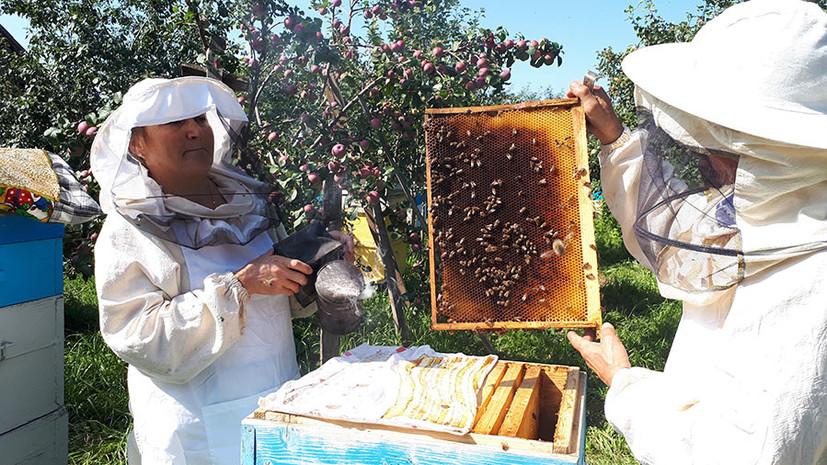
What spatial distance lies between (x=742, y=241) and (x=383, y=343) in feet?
12.3

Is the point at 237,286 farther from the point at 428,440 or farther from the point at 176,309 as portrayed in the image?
the point at 428,440

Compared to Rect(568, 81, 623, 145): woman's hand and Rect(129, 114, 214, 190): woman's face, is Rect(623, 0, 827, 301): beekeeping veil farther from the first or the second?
Rect(129, 114, 214, 190): woman's face

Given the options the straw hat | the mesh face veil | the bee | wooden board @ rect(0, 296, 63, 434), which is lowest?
wooden board @ rect(0, 296, 63, 434)

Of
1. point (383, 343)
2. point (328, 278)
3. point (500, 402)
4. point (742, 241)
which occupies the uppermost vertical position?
point (742, 241)

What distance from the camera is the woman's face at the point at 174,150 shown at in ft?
7.61

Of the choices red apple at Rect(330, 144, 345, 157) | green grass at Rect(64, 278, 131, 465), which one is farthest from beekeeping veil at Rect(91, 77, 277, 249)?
green grass at Rect(64, 278, 131, 465)

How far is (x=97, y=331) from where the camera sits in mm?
5598

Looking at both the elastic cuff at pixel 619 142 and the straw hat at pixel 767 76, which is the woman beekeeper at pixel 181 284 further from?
the straw hat at pixel 767 76

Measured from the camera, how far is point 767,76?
1358mm

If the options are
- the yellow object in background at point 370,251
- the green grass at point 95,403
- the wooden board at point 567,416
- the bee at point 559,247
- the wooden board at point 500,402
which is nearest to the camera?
the wooden board at point 567,416

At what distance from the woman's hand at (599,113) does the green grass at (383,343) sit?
2.04m

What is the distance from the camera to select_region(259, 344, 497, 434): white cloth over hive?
1555 mm

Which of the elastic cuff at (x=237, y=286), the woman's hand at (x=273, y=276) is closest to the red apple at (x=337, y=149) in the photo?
the woman's hand at (x=273, y=276)

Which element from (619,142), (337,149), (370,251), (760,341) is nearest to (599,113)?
(619,142)
